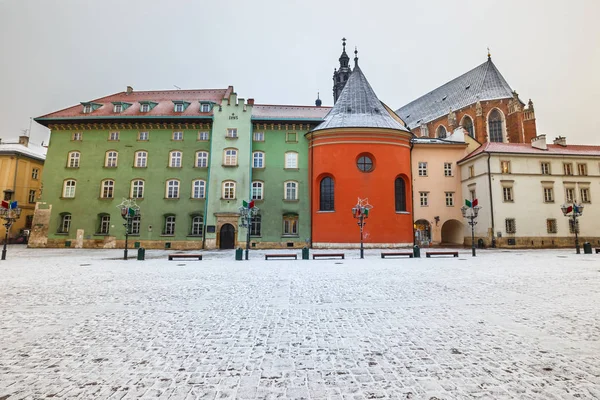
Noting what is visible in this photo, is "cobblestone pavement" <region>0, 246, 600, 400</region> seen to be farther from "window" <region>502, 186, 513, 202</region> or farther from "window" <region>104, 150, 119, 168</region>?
"window" <region>104, 150, 119, 168</region>

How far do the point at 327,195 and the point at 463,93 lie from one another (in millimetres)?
30178

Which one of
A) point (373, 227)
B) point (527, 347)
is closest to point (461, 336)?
point (527, 347)

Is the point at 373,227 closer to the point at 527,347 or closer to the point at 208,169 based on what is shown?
the point at 208,169

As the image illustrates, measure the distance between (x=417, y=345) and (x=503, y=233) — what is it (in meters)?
29.4

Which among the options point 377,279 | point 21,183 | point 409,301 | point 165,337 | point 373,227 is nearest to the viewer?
point 165,337

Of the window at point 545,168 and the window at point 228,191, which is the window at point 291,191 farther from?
the window at point 545,168

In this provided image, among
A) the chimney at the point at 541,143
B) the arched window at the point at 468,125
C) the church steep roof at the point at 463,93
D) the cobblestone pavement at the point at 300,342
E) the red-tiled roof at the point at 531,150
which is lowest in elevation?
the cobblestone pavement at the point at 300,342

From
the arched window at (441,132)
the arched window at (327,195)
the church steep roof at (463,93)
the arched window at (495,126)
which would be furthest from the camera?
the arched window at (441,132)

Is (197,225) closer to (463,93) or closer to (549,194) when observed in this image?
(549,194)

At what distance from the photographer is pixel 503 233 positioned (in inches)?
1129

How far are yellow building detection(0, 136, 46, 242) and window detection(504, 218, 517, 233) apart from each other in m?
47.9

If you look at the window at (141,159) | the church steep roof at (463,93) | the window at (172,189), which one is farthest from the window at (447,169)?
the window at (141,159)

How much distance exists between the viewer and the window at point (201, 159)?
97.5 ft

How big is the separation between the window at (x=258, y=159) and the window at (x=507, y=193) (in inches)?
900
